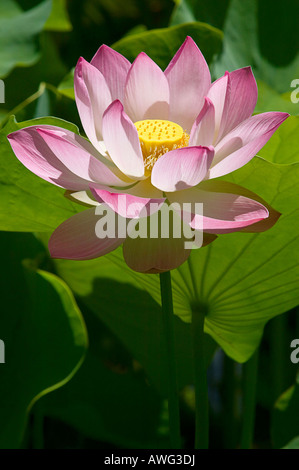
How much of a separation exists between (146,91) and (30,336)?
0.28 meters

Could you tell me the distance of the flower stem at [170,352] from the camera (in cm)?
45

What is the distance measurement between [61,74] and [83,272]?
0.48 m

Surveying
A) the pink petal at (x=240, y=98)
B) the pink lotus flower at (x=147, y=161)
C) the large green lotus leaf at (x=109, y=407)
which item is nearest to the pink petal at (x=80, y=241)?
the pink lotus flower at (x=147, y=161)

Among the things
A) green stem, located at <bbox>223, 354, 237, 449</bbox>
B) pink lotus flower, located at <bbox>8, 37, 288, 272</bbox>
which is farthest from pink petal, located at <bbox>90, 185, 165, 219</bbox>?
green stem, located at <bbox>223, 354, 237, 449</bbox>

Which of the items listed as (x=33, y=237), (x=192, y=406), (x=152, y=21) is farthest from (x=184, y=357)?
(x=152, y=21)

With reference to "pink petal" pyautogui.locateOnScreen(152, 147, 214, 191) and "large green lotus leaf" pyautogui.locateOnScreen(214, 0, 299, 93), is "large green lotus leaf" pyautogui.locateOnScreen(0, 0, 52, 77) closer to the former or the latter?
"large green lotus leaf" pyautogui.locateOnScreen(214, 0, 299, 93)

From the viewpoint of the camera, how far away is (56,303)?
0.58 m

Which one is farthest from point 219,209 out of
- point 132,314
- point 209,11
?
point 209,11

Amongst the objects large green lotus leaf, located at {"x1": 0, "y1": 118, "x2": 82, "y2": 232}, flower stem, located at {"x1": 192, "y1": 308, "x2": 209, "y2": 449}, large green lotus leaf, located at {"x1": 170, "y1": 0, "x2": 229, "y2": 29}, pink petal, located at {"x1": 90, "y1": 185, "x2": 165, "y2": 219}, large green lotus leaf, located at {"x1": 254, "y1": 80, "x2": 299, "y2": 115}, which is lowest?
flower stem, located at {"x1": 192, "y1": 308, "x2": 209, "y2": 449}

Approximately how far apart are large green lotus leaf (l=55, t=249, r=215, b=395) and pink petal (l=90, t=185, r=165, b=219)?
9.7 inches

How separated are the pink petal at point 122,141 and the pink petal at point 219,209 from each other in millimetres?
32

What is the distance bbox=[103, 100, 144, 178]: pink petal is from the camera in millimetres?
392
